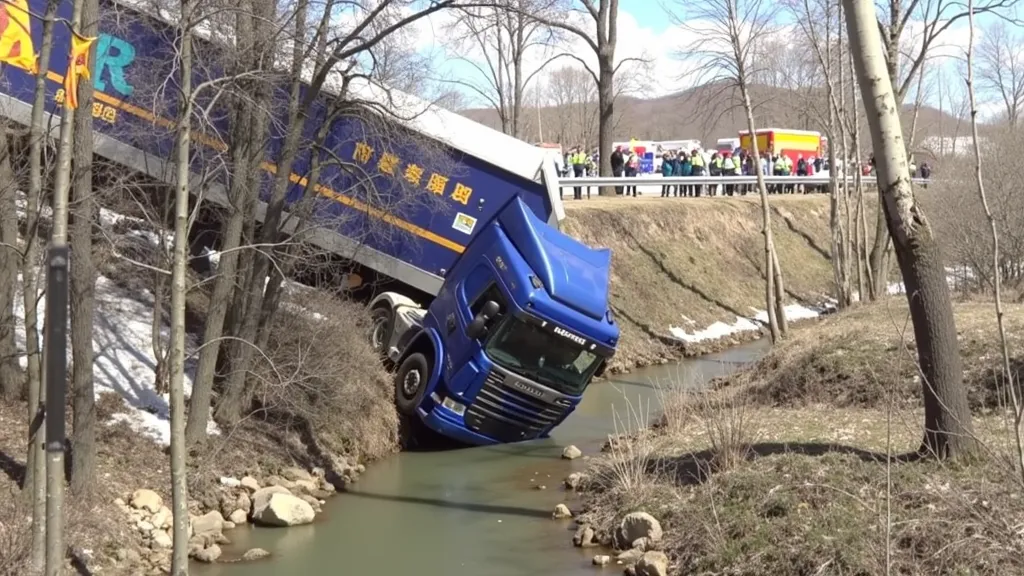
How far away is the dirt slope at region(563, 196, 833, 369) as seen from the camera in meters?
28.5

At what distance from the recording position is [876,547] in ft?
29.4

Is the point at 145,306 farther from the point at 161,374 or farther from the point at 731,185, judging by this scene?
the point at 731,185

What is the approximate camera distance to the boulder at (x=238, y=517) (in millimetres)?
12969

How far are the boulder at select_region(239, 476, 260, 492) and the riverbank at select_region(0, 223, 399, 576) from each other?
0.02 meters

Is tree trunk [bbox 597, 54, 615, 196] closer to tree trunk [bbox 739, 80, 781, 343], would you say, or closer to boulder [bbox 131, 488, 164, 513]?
tree trunk [bbox 739, 80, 781, 343]

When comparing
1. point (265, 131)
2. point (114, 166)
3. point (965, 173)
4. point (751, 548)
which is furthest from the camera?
point (965, 173)

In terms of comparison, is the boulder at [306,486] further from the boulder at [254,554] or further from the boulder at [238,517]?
the boulder at [254,554]

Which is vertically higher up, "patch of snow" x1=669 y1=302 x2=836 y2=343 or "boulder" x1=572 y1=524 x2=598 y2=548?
"patch of snow" x1=669 y1=302 x2=836 y2=343

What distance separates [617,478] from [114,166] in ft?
30.5

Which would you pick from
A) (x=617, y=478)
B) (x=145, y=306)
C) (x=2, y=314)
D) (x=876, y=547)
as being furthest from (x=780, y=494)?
(x=145, y=306)

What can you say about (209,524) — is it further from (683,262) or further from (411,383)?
(683,262)

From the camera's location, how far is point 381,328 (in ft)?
62.0

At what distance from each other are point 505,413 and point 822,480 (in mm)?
6344

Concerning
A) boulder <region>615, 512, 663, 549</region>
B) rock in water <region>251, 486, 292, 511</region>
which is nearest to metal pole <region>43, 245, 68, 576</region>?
boulder <region>615, 512, 663, 549</region>
